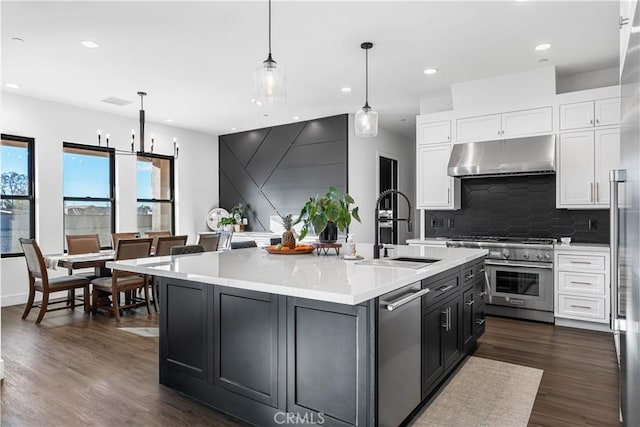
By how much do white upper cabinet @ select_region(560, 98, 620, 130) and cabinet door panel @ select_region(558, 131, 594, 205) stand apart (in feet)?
0.34

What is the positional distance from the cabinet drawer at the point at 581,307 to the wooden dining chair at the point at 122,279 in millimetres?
4625

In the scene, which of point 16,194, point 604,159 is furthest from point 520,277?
point 16,194

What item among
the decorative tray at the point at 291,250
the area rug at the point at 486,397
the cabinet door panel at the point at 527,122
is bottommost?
the area rug at the point at 486,397

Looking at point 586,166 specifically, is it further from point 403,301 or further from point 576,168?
point 403,301

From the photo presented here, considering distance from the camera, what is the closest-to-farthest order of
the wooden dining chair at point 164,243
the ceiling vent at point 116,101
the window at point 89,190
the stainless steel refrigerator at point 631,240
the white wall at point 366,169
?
1. the stainless steel refrigerator at point 631,240
2. the wooden dining chair at point 164,243
3. the ceiling vent at point 116,101
4. the window at point 89,190
5. the white wall at point 366,169

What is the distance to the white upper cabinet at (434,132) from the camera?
16.8 ft

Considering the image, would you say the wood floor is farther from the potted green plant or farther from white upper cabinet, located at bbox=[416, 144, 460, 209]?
white upper cabinet, located at bbox=[416, 144, 460, 209]

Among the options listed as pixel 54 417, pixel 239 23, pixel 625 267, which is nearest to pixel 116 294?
pixel 54 417

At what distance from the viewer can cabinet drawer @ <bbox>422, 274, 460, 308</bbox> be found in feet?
7.91

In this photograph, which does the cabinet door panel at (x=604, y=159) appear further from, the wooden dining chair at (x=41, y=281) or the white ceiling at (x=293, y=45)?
the wooden dining chair at (x=41, y=281)

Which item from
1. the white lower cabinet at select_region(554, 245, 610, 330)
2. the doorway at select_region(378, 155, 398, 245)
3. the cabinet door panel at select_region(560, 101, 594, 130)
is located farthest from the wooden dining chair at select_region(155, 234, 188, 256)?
the cabinet door panel at select_region(560, 101, 594, 130)

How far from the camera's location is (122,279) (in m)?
4.58

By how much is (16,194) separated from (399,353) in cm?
578

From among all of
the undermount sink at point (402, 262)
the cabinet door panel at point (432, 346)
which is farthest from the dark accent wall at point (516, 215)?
the cabinet door panel at point (432, 346)
